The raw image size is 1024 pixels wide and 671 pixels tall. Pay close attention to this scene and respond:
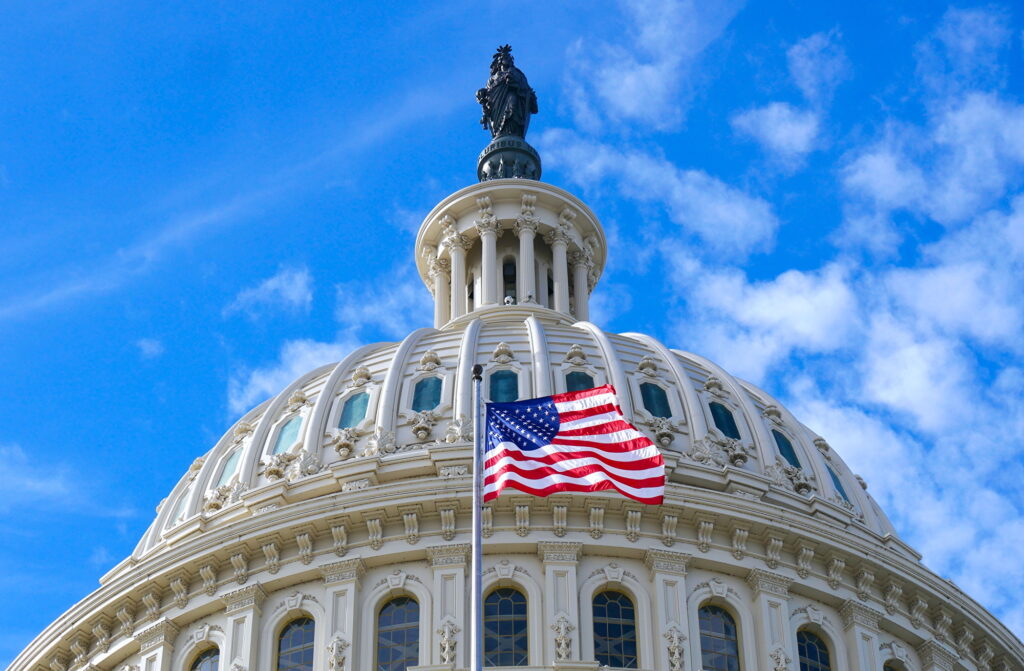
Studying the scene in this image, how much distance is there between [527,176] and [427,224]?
5.86 meters

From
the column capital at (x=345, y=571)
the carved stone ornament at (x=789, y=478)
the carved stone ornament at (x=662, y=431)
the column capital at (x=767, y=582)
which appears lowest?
the column capital at (x=767, y=582)

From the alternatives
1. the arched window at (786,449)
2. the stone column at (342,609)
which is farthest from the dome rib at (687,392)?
the stone column at (342,609)

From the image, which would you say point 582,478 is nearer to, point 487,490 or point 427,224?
point 487,490

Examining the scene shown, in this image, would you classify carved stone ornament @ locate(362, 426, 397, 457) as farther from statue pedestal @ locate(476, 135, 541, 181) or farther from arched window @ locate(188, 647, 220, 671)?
statue pedestal @ locate(476, 135, 541, 181)

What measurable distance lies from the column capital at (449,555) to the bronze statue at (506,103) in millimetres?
34575

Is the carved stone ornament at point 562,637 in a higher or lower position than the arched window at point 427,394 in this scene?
lower

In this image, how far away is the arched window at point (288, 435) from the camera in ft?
202

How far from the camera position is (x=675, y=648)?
5125 cm

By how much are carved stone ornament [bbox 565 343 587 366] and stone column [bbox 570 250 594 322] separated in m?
12.3

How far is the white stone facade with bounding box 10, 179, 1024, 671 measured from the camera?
52562 millimetres

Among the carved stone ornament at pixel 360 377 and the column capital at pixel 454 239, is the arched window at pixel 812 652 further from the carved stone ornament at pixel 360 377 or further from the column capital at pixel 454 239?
the column capital at pixel 454 239

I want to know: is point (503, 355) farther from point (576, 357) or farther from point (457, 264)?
point (457, 264)

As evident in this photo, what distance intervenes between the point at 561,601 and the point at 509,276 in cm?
2613

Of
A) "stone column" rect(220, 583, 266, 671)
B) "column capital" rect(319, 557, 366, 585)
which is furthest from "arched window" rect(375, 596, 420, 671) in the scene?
"stone column" rect(220, 583, 266, 671)
